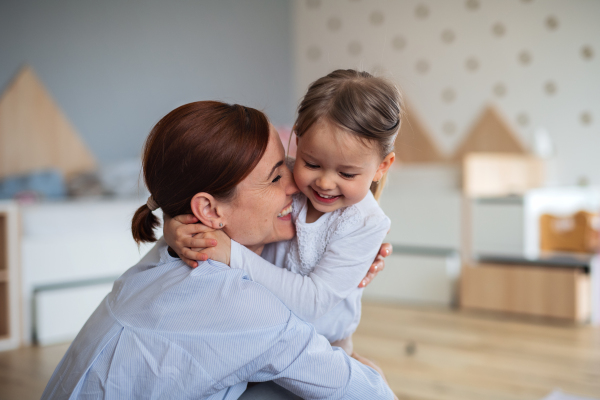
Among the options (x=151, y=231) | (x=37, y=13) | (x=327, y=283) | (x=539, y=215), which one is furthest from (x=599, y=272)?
(x=37, y=13)

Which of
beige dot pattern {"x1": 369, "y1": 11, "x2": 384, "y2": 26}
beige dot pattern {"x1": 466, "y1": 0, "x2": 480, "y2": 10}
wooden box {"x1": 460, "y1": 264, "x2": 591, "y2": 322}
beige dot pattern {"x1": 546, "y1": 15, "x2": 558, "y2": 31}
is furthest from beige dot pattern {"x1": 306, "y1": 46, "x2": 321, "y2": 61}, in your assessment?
wooden box {"x1": 460, "y1": 264, "x2": 591, "y2": 322}

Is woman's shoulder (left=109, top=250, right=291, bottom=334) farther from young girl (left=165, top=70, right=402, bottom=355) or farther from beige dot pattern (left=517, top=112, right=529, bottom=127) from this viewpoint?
beige dot pattern (left=517, top=112, right=529, bottom=127)

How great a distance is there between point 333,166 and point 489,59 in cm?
337

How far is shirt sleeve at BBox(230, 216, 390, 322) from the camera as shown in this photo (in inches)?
37.2

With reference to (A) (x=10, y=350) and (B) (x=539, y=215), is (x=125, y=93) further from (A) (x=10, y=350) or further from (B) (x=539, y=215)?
(B) (x=539, y=215)

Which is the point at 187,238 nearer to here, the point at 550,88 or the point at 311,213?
the point at 311,213

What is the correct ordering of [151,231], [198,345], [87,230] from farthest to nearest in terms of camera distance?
[87,230] → [151,231] → [198,345]

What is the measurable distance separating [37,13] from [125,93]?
2.38 feet

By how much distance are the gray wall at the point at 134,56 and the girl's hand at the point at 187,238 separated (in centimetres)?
205

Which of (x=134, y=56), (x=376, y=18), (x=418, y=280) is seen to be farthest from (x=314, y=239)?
(x=376, y=18)

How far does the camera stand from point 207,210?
958 millimetres

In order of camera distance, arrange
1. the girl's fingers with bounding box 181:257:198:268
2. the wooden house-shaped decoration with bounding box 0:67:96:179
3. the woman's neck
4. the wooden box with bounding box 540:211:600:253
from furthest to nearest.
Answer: the wooden house-shaped decoration with bounding box 0:67:96:179
the wooden box with bounding box 540:211:600:253
the woman's neck
the girl's fingers with bounding box 181:257:198:268

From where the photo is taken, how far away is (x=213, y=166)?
89cm

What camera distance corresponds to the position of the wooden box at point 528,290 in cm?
275
